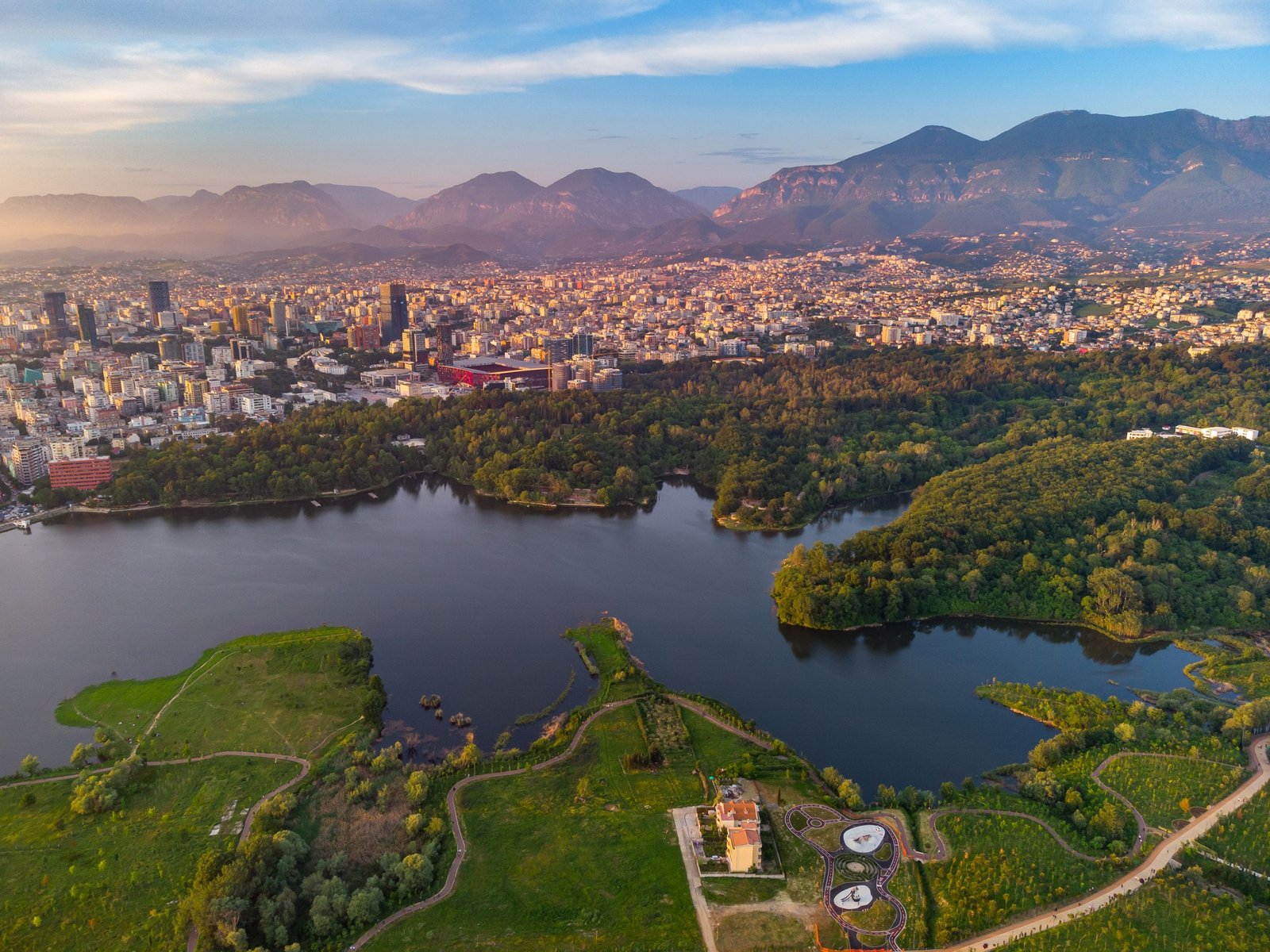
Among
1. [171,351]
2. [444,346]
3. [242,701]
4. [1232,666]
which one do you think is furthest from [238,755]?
[171,351]

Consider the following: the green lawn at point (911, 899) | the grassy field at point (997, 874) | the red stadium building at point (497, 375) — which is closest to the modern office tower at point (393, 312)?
the red stadium building at point (497, 375)

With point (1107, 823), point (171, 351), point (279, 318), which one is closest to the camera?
point (1107, 823)

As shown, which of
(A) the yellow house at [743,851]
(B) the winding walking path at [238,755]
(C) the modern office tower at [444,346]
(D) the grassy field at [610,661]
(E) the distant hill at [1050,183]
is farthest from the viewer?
(E) the distant hill at [1050,183]

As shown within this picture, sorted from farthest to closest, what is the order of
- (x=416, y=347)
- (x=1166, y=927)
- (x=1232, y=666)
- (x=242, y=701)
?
(x=416, y=347)
(x=1232, y=666)
(x=242, y=701)
(x=1166, y=927)

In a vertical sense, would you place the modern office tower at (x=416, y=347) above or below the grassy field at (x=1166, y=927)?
above

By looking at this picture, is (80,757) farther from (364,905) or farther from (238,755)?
(364,905)

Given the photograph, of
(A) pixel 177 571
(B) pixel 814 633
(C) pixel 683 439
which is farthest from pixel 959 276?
(A) pixel 177 571

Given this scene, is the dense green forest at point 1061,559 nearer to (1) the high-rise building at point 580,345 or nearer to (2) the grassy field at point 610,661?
(2) the grassy field at point 610,661
